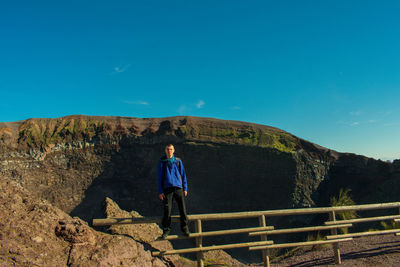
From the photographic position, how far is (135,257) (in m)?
4.55

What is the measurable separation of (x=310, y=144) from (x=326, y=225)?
18237mm

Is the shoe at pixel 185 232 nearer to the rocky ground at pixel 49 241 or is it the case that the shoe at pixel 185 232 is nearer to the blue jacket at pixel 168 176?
the rocky ground at pixel 49 241

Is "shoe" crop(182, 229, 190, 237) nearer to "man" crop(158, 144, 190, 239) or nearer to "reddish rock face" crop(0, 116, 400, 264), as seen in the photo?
"man" crop(158, 144, 190, 239)

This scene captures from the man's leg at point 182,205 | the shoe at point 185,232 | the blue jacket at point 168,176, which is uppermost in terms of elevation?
the blue jacket at point 168,176

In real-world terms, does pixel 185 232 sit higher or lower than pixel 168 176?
lower

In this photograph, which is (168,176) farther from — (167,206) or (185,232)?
(185,232)

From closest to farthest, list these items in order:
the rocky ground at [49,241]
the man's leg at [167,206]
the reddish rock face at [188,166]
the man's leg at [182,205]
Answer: the rocky ground at [49,241] < the man's leg at [167,206] < the man's leg at [182,205] < the reddish rock face at [188,166]

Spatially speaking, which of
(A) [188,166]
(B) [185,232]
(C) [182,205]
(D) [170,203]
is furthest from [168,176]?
(A) [188,166]

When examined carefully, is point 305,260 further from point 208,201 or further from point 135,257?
point 208,201

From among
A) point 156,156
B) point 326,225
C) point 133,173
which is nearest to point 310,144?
point 156,156

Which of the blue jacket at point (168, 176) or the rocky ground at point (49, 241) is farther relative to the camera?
the blue jacket at point (168, 176)

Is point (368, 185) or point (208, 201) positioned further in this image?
point (208, 201)

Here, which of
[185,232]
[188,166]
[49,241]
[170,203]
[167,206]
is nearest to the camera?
[49,241]

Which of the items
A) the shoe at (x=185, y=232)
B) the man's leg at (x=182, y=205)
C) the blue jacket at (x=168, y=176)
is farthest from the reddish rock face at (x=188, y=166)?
the blue jacket at (x=168, y=176)
